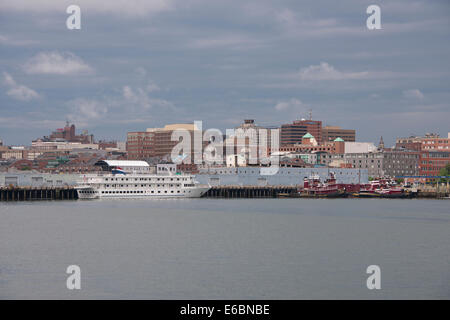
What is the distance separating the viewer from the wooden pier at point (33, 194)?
118688mm

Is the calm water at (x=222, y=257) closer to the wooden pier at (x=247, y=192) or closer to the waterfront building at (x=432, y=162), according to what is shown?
the wooden pier at (x=247, y=192)

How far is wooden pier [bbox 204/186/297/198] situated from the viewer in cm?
13800

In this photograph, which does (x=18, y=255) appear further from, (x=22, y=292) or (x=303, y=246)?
(x=303, y=246)

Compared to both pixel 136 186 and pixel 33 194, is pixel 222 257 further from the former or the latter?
pixel 33 194

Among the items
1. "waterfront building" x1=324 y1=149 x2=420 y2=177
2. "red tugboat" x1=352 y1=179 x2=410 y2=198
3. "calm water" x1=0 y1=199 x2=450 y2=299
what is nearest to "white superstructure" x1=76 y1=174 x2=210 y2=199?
"red tugboat" x1=352 y1=179 x2=410 y2=198

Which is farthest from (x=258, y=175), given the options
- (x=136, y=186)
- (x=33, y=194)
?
(x=33, y=194)

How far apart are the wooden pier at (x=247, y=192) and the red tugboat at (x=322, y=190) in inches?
121

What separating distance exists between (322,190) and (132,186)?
39617 millimetres

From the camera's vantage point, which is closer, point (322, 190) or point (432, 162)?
point (322, 190)

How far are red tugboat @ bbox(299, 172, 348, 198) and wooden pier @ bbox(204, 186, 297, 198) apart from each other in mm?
3083

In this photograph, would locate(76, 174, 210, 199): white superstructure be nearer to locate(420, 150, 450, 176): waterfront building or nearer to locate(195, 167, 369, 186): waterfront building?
locate(195, 167, 369, 186): waterfront building

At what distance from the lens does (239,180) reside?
494 feet

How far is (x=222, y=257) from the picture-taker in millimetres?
45250
